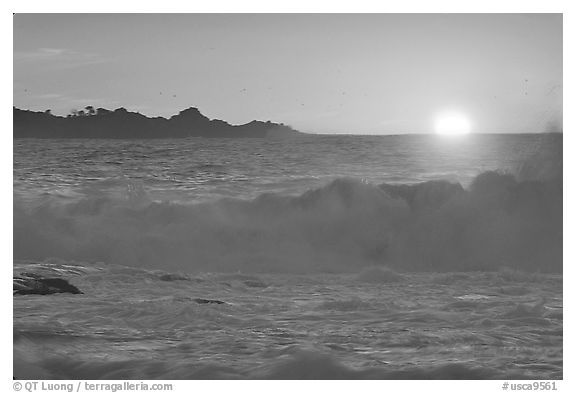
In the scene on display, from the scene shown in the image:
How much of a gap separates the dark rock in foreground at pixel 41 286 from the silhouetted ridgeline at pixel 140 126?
2281mm

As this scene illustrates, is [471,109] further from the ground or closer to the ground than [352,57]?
closer to the ground

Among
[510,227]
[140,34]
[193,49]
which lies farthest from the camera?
[510,227]

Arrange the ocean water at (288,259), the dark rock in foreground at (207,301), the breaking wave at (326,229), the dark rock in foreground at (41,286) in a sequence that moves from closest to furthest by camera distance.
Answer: the ocean water at (288,259) → the dark rock in foreground at (207,301) → the dark rock in foreground at (41,286) → the breaking wave at (326,229)

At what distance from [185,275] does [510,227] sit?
4.63 metres

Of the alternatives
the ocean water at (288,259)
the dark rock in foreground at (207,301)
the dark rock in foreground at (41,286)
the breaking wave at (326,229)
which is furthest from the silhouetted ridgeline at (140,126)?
the dark rock in foreground at (207,301)

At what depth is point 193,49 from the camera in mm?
8188

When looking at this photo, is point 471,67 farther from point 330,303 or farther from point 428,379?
point 428,379

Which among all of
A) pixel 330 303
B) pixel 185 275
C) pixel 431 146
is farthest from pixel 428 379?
pixel 431 146

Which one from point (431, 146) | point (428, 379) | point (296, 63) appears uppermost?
point (296, 63)

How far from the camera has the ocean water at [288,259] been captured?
189 inches

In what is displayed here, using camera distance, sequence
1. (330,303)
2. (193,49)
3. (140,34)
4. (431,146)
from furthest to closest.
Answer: (431,146) → (193,49) → (140,34) → (330,303)

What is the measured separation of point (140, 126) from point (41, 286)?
4.25m

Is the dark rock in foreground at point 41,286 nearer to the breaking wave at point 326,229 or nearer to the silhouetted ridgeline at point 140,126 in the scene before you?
the breaking wave at point 326,229
